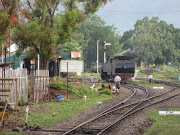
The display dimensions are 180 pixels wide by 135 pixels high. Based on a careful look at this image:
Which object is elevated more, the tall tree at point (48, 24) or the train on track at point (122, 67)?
the tall tree at point (48, 24)

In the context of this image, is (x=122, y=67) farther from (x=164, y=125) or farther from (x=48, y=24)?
(x=164, y=125)

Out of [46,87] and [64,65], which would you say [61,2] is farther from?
[46,87]

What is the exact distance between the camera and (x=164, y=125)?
10.6 m

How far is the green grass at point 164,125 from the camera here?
9.57 m

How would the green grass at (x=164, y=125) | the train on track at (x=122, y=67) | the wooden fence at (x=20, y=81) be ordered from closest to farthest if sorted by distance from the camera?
the green grass at (x=164, y=125) < the wooden fence at (x=20, y=81) < the train on track at (x=122, y=67)

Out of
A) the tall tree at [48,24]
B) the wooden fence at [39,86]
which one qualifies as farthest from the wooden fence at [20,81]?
the tall tree at [48,24]

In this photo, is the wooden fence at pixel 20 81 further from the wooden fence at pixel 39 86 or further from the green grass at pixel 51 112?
the green grass at pixel 51 112

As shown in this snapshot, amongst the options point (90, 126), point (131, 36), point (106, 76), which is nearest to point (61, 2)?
point (90, 126)

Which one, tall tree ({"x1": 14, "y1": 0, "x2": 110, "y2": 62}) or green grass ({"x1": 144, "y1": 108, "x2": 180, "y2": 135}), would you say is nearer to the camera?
green grass ({"x1": 144, "y1": 108, "x2": 180, "y2": 135})

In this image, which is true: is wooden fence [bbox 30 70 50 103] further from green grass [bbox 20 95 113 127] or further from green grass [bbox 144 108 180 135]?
green grass [bbox 144 108 180 135]

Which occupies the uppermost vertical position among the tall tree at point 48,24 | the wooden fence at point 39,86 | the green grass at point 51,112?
the tall tree at point 48,24

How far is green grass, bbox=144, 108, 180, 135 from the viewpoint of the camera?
9570 millimetres

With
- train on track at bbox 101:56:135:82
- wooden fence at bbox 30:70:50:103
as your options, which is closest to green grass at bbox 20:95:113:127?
wooden fence at bbox 30:70:50:103

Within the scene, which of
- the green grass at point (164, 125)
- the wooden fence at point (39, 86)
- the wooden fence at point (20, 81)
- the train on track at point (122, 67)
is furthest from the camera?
the train on track at point (122, 67)
